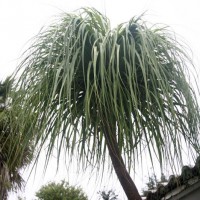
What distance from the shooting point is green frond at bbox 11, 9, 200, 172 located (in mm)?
1889

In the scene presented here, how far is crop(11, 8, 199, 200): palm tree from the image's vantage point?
189cm

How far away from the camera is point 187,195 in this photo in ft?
13.0

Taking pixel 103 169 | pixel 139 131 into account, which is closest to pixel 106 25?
pixel 139 131

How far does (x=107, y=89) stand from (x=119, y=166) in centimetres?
44

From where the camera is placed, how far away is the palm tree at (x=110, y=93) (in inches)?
74.4

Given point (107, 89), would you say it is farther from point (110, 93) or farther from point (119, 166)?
point (119, 166)

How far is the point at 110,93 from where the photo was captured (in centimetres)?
181

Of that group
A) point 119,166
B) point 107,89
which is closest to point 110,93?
point 107,89

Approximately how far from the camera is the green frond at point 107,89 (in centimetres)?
189

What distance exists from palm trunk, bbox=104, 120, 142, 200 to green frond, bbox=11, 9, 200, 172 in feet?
0.12

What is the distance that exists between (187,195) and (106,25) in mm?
2474

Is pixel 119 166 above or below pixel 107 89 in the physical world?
below

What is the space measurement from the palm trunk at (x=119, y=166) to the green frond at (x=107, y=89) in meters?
0.04

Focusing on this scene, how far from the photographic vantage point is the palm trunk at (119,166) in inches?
75.7
